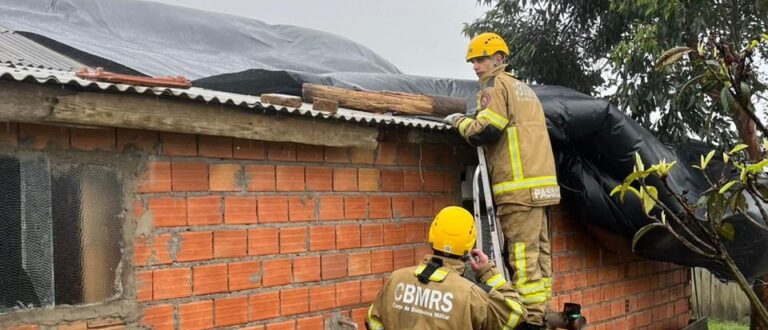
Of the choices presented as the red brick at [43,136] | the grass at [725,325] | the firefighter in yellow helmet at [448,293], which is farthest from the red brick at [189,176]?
the grass at [725,325]

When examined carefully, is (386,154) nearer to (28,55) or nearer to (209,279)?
(209,279)

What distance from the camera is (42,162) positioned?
2.54 meters

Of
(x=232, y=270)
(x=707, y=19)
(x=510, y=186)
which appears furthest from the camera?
(x=707, y=19)

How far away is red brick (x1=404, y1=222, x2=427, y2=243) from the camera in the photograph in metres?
4.03

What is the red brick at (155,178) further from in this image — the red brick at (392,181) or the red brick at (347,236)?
the red brick at (392,181)

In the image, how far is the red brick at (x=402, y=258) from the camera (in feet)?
12.9

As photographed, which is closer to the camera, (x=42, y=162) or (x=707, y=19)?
(x=42, y=162)

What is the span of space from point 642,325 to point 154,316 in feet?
15.6

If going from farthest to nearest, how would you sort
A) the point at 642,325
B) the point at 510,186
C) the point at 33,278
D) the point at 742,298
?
the point at 742,298 < the point at 642,325 < the point at 510,186 < the point at 33,278

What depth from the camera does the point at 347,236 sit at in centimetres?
366

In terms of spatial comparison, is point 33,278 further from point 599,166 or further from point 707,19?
point 707,19

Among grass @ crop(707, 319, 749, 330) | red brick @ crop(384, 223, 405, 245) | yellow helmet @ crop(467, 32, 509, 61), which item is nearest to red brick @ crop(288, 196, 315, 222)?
red brick @ crop(384, 223, 405, 245)

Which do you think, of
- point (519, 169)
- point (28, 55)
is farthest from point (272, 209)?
point (28, 55)

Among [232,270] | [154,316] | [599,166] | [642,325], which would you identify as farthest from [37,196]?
[642,325]
